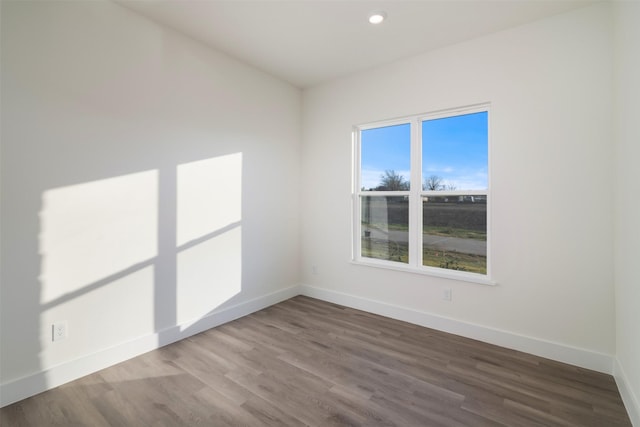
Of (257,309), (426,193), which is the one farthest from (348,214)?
(257,309)

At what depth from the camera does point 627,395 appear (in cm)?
192

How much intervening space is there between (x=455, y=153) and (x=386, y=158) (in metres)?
0.77

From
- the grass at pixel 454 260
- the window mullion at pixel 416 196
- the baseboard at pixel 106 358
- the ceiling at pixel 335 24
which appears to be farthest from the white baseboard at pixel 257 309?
the ceiling at pixel 335 24

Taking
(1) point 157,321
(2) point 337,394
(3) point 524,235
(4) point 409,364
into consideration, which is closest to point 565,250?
(3) point 524,235

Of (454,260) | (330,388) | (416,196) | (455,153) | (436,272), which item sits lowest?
(330,388)

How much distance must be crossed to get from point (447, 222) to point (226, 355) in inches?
97.2

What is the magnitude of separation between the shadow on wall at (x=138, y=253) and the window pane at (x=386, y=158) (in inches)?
59.9

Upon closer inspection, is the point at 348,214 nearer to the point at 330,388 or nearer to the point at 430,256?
the point at 430,256

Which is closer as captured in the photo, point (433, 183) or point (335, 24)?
point (335, 24)

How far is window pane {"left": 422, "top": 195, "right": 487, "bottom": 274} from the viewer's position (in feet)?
9.76

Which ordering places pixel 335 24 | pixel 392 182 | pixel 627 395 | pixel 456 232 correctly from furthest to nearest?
1. pixel 392 182
2. pixel 456 232
3. pixel 335 24
4. pixel 627 395

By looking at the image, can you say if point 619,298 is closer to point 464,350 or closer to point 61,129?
point 464,350

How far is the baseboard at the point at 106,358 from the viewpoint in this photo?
1.99 meters

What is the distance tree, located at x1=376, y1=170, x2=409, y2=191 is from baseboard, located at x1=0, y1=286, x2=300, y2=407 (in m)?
2.10
